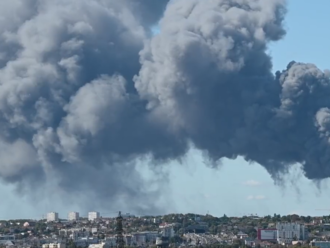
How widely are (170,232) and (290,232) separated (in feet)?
38.7

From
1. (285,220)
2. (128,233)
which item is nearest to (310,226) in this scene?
(285,220)

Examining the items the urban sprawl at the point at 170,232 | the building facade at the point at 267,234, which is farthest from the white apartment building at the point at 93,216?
the building facade at the point at 267,234

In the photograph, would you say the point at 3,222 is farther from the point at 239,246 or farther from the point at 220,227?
the point at 239,246

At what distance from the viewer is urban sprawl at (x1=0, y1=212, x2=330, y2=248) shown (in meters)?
97.5

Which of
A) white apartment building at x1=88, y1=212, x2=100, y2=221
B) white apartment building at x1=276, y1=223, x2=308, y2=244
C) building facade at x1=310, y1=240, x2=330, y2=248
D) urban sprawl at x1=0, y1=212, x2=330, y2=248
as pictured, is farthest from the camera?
white apartment building at x1=88, y1=212, x2=100, y2=221

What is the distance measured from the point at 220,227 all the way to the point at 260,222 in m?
7.16

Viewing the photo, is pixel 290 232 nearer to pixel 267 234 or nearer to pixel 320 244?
pixel 267 234

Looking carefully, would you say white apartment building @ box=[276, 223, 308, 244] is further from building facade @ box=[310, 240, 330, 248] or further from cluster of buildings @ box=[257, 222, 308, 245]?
Answer: building facade @ box=[310, 240, 330, 248]

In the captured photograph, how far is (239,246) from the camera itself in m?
90.1

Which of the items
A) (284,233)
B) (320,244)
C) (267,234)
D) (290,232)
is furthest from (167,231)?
(320,244)

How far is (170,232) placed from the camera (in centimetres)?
11125

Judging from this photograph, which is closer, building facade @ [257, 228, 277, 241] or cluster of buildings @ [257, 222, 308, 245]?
cluster of buildings @ [257, 222, 308, 245]

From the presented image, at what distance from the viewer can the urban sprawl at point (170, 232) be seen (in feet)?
320

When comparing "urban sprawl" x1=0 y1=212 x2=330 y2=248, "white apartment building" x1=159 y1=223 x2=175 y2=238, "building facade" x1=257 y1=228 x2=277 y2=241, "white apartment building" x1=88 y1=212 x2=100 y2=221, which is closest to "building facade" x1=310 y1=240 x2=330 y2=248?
"urban sprawl" x1=0 y1=212 x2=330 y2=248
